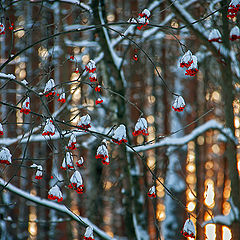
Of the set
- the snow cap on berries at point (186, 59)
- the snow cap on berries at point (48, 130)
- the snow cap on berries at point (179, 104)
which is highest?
the snow cap on berries at point (186, 59)

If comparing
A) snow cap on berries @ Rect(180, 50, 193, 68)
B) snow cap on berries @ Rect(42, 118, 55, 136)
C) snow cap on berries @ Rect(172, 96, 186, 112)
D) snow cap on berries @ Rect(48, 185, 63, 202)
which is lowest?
snow cap on berries @ Rect(48, 185, 63, 202)

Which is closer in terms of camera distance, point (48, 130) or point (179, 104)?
point (48, 130)

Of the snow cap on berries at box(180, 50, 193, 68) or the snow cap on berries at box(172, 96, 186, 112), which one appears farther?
the snow cap on berries at box(172, 96, 186, 112)

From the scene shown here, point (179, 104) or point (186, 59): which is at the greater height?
point (186, 59)

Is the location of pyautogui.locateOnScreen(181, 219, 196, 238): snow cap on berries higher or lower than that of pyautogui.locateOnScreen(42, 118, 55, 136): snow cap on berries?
lower

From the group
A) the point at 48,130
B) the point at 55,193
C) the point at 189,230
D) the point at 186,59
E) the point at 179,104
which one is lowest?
the point at 189,230

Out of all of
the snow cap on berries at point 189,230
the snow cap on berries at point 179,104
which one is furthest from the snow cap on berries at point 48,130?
the snow cap on berries at point 189,230

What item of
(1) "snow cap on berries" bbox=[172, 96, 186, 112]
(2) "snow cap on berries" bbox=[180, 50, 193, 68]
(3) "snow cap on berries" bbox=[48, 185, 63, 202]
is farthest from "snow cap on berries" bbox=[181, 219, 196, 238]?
(2) "snow cap on berries" bbox=[180, 50, 193, 68]

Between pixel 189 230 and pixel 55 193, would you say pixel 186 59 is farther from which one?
pixel 55 193

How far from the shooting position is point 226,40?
480 centimetres

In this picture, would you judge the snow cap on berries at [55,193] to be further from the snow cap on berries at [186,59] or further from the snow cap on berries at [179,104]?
the snow cap on berries at [186,59]

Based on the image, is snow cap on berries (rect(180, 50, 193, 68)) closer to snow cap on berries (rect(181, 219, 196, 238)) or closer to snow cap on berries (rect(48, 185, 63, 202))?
snow cap on berries (rect(181, 219, 196, 238))

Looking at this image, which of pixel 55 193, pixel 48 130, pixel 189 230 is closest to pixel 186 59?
pixel 48 130

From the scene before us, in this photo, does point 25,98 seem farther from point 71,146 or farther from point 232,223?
point 232,223
